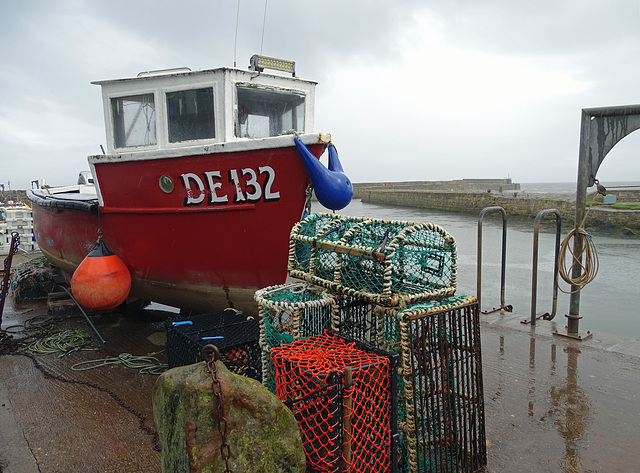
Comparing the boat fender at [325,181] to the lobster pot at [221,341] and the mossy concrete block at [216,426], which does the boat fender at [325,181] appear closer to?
the lobster pot at [221,341]

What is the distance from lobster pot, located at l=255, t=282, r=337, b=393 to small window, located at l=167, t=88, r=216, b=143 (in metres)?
2.92

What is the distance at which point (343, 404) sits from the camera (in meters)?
2.12

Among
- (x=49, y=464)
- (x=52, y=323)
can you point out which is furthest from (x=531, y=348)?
(x=52, y=323)

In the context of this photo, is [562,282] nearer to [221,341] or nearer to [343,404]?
[221,341]

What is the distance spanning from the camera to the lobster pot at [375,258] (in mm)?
2795

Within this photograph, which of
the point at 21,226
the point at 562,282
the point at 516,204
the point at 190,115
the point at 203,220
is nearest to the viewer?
the point at 203,220

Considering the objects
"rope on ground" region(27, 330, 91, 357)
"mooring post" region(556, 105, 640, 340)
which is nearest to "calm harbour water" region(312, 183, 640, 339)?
"mooring post" region(556, 105, 640, 340)

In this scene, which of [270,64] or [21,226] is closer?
[270,64]

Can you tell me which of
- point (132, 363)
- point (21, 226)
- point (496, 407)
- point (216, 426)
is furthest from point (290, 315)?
point (21, 226)

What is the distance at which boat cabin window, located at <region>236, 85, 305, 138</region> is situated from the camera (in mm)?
5641

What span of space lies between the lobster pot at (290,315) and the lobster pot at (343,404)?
48 centimetres

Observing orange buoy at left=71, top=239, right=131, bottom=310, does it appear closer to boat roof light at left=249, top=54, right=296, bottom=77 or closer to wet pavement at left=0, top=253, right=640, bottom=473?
wet pavement at left=0, top=253, right=640, bottom=473

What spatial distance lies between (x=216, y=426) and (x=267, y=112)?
4738 millimetres

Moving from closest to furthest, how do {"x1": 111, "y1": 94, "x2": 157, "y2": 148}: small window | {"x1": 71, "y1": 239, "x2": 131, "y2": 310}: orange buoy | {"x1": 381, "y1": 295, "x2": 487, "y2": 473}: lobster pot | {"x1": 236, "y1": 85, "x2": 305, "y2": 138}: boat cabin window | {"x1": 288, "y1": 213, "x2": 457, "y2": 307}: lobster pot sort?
{"x1": 381, "y1": 295, "x2": 487, "y2": 473}: lobster pot
{"x1": 288, "y1": 213, "x2": 457, "y2": 307}: lobster pot
{"x1": 71, "y1": 239, "x2": 131, "y2": 310}: orange buoy
{"x1": 236, "y1": 85, "x2": 305, "y2": 138}: boat cabin window
{"x1": 111, "y1": 94, "x2": 157, "y2": 148}: small window
